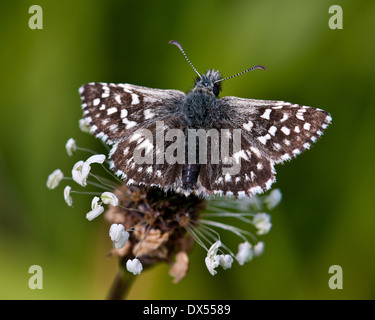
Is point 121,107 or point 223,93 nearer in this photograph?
point 121,107

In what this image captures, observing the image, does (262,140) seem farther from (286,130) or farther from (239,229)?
(239,229)

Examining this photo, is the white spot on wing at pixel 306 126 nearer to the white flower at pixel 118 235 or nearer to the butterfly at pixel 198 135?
the butterfly at pixel 198 135

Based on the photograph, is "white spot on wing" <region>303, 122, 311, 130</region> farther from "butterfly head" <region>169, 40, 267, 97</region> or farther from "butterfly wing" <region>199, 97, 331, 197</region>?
"butterfly head" <region>169, 40, 267, 97</region>

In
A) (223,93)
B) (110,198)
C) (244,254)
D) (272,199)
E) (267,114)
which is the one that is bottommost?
(244,254)

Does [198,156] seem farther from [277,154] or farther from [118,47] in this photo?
[118,47]

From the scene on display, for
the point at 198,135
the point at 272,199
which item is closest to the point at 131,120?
the point at 198,135

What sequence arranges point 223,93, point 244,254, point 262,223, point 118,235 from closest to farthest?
point 118,235, point 244,254, point 262,223, point 223,93

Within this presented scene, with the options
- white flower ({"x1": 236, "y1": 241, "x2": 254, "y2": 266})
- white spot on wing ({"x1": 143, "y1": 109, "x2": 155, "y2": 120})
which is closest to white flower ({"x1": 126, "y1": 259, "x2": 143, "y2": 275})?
white flower ({"x1": 236, "y1": 241, "x2": 254, "y2": 266})
